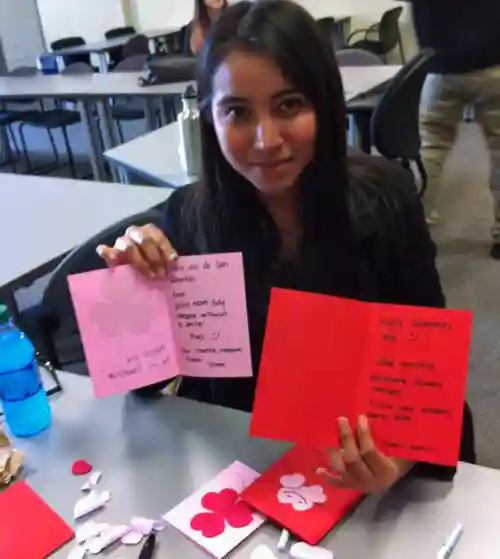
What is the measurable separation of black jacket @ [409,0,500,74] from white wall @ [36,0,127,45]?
4885 millimetres

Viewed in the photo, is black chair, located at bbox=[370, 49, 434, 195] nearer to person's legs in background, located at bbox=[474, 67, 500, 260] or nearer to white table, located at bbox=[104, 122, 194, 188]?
person's legs in background, located at bbox=[474, 67, 500, 260]

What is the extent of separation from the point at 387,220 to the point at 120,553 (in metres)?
0.64

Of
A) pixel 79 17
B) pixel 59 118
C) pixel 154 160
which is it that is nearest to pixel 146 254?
pixel 154 160

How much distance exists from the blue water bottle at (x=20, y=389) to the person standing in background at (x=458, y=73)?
2.42 meters

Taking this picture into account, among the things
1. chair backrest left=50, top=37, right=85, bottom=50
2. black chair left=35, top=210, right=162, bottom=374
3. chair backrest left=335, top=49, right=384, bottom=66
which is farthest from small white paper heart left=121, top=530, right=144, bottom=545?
chair backrest left=50, top=37, right=85, bottom=50

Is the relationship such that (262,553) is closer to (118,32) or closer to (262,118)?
(262,118)

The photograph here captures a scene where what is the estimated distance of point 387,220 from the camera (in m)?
1.14

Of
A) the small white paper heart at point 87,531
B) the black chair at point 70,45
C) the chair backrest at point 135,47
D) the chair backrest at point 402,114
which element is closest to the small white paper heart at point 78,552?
the small white paper heart at point 87,531

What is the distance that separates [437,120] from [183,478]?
2612 mm

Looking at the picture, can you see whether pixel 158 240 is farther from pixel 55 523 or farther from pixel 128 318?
pixel 55 523

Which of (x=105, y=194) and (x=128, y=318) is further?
(x=105, y=194)

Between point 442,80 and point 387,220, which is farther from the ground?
point 387,220

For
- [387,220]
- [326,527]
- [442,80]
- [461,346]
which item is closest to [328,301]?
[461,346]

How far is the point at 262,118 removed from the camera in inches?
39.4
